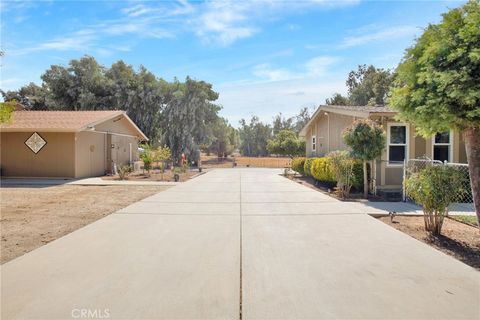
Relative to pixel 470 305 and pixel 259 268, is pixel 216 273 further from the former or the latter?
pixel 470 305

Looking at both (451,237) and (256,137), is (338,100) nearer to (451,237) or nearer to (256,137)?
(256,137)

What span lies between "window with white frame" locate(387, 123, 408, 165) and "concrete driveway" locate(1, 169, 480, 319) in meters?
6.24

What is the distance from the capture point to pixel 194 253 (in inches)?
191

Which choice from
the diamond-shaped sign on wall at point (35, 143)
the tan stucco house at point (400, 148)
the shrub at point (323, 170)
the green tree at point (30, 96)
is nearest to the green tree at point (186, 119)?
the green tree at point (30, 96)

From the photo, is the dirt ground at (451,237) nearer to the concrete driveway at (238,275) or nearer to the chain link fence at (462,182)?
the concrete driveway at (238,275)

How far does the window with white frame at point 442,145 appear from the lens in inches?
471

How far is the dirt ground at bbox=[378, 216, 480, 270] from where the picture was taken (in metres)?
4.88

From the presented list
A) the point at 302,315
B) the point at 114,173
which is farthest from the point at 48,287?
the point at 114,173

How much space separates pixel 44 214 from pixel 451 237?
28.6 ft

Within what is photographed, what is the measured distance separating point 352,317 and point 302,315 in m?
0.45

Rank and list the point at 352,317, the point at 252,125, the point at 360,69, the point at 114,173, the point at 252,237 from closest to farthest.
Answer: the point at 352,317
the point at 252,237
the point at 114,173
the point at 360,69
the point at 252,125

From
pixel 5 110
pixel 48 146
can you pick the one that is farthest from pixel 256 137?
pixel 5 110

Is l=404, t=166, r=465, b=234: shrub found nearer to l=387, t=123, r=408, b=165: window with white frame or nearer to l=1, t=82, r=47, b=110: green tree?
l=387, t=123, r=408, b=165: window with white frame

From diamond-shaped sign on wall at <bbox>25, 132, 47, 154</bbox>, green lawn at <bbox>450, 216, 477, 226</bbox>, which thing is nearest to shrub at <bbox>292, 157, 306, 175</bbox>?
green lawn at <bbox>450, 216, 477, 226</bbox>
